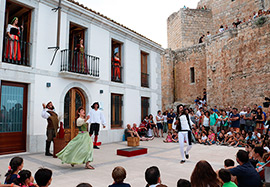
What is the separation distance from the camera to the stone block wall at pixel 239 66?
46.6 feet

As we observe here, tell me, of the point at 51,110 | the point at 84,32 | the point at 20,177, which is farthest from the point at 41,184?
the point at 84,32

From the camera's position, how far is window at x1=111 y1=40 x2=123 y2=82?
1126 centimetres

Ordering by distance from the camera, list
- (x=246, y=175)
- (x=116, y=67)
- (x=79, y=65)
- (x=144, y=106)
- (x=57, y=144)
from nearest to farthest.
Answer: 1. (x=246, y=175)
2. (x=57, y=144)
3. (x=79, y=65)
4. (x=116, y=67)
5. (x=144, y=106)

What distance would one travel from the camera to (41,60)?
799 centimetres

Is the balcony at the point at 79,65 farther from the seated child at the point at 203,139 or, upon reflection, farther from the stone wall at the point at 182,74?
the stone wall at the point at 182,74

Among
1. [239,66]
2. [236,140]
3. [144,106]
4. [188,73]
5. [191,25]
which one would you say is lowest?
[236,140]

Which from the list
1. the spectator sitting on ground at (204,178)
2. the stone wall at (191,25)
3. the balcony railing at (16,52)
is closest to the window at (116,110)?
the balcony railing at (16,52)

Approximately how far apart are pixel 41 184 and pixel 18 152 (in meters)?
5.60

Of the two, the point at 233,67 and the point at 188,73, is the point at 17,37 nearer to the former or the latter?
the point at 233,67

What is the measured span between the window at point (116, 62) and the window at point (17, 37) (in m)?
4.35

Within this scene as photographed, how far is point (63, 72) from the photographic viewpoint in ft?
27.3

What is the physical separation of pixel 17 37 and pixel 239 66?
47.1ft

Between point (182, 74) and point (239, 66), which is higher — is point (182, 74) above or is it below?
above

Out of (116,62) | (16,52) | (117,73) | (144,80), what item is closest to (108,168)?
(16,52)
